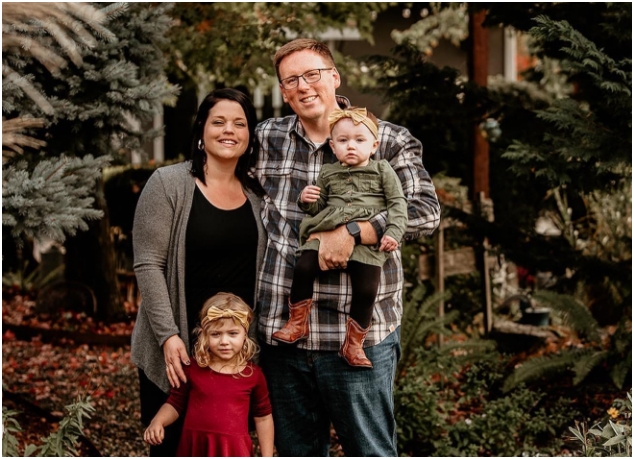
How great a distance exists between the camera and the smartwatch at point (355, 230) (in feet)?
9.66

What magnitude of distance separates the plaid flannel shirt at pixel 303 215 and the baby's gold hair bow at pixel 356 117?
182 millimetres

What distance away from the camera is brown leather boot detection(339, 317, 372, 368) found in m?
2.99

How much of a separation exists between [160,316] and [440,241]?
3889mm

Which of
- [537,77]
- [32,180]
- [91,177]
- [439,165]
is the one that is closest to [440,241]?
[439,165]

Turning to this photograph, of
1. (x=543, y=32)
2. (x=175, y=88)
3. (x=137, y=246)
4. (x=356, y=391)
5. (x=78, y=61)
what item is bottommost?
(x=356, y=391)

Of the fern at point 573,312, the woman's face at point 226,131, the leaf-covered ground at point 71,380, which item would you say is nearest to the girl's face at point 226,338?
the woman's face at point 226,131

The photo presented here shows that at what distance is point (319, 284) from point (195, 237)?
1.77 ft

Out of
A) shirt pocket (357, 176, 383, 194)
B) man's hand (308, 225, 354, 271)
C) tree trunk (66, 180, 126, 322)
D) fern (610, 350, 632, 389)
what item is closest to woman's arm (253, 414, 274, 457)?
man's hand (308, 225, 354, 271)

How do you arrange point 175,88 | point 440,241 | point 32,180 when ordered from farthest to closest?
point 440,241 < point 175,88 < point 32,180

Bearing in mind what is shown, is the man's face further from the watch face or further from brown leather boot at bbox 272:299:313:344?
brown leather boot at bbox 272:299:313:344

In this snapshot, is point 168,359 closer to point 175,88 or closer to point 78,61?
point 78,61

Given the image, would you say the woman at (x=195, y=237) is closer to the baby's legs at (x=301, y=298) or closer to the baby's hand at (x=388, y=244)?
the baby's legs at (x=301, y=298)

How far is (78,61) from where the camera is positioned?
3398mm

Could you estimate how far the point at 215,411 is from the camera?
311 cm
